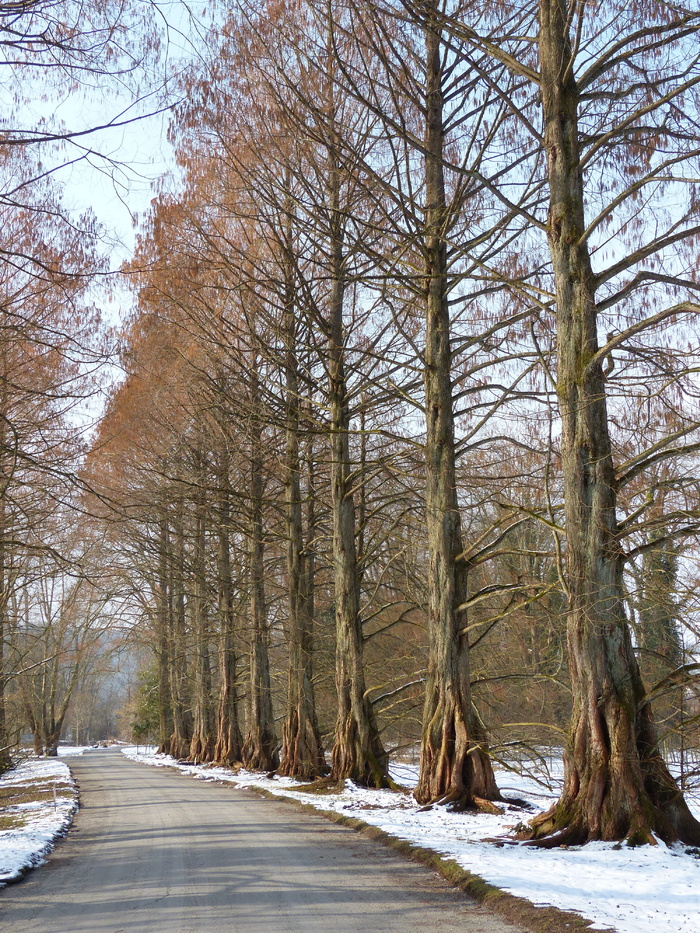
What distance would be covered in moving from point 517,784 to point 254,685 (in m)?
6.70

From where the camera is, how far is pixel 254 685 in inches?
802

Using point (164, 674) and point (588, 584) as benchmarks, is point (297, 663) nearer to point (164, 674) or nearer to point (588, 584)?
point (588, 584)

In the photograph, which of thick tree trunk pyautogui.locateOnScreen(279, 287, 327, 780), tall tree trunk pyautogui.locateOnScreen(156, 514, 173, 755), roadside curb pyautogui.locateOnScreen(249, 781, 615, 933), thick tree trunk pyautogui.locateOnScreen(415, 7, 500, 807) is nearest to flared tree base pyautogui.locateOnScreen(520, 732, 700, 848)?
roadside curb pyautogui.locateOnScreen(249, 781, 615, 933)

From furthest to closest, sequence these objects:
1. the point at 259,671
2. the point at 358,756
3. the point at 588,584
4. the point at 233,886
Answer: the point at 259,671, the point at 358,756, the point at 588,584, the point at 233,886

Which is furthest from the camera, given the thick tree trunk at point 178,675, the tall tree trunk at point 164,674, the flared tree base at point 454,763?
the tall tree trunk at point 164,674

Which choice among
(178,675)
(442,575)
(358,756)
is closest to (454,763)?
(442,575)

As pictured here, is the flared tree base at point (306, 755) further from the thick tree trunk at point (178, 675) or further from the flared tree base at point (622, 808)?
the thick tree trunk at point (178, 675)

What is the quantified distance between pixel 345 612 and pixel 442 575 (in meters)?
3.48

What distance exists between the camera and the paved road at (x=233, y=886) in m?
5.33

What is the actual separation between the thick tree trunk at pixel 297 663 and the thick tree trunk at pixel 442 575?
4909 mm

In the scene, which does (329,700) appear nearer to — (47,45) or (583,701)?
(583,701)

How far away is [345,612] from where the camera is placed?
1404 cm

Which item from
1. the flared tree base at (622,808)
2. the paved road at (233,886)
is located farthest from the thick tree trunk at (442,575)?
the flared tree base at (622,808)

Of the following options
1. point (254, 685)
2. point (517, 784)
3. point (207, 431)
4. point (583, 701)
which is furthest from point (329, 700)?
point (583, 701)
